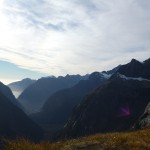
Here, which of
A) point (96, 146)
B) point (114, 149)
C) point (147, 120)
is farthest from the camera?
point (147, 120)

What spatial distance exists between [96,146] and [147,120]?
662 inches

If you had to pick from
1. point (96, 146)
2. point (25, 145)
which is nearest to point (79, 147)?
point (96, 146)

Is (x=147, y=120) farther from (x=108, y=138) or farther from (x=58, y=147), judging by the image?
(x=58, y=147)

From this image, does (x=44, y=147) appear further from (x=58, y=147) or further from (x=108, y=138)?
(x=108, y=138)

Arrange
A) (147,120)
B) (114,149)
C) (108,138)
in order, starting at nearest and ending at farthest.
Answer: (114,149) < (108,138) < (147,120)

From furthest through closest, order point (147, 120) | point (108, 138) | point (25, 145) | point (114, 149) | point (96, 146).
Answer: point (147, 120) → point (108, 138) → point (96, 146) → point (114, 149) → point (25, 145)

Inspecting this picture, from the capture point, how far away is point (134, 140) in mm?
15586

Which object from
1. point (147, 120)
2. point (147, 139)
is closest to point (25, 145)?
point (147, 139)

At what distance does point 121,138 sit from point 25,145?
4662mm

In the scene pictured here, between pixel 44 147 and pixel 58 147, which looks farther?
pixel 58 147

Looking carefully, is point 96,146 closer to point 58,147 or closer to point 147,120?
point 58,147

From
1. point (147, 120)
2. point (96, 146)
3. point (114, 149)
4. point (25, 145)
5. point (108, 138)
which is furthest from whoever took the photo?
point (147, 120)

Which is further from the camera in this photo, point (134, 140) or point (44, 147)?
point (134, 140)

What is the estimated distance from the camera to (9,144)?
44.8ft
